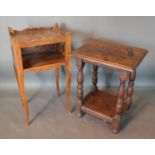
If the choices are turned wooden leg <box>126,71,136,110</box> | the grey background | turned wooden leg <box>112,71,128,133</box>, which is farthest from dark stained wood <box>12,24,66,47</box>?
turned wooden leg <box>126,71,136,110</box>

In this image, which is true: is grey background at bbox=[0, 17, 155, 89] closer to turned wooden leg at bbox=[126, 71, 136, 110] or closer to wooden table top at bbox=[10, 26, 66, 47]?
wooden table top at bbox=[10, 26, 66, 47]

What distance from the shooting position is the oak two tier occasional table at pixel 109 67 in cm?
138

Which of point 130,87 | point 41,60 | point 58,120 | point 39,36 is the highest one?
point 39,36

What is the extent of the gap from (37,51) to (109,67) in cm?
63

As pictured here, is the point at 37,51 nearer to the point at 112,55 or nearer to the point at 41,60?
the point at 41,60

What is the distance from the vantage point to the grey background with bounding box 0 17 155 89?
186 centimetres

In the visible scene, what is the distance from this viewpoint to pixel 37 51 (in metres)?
1.71

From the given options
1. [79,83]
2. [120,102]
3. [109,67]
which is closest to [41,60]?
[79,83]

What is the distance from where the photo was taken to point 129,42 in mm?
1979

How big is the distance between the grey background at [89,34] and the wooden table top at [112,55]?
1.09 ft

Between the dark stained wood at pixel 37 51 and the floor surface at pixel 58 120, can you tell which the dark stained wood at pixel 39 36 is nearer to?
the dark stained wood at pixel 37 51
